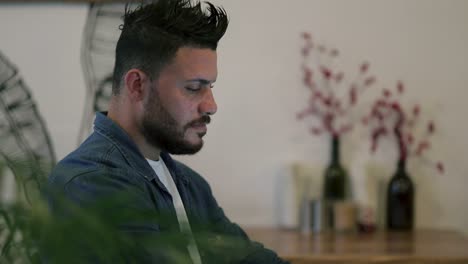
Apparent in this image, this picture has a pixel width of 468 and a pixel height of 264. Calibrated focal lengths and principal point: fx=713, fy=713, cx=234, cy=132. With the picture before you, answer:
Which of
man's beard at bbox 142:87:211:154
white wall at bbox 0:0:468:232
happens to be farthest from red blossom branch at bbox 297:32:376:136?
man's beard at bbox 142:87:211:154

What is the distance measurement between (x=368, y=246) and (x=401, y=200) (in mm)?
348

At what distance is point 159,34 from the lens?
62.7 inches

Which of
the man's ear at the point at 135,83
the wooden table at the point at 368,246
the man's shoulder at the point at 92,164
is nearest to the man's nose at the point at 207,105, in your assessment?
the man's ear at the point at 135,83

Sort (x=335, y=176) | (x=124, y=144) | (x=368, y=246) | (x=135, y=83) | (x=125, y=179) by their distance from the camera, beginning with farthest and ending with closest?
(x=335, y=176) → (x=368, y=246) → (x=135, y=83) → (x=124, y=144) → (x=125, y=179)

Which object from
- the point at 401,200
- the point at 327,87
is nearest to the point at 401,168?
the point at 401,200

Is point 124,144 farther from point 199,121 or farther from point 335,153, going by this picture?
point 335,153

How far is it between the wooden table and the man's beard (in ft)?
2.15

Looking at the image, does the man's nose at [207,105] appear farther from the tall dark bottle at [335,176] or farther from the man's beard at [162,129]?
the tall dark bottle at [335,176]

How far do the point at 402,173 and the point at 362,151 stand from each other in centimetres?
→ 16

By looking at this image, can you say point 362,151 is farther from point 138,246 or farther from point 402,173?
point 138,246

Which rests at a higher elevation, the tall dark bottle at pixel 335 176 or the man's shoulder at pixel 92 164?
the man's shoulder at pixel 92 164

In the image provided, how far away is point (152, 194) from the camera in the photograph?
1434mm

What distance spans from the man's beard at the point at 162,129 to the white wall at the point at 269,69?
0.94 meters

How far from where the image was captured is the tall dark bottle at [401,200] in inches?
98.7
